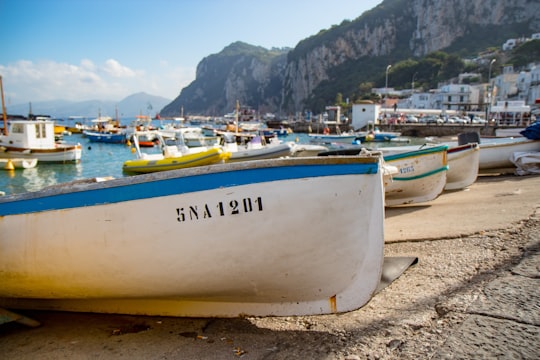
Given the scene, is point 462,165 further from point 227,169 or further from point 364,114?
point 364,114

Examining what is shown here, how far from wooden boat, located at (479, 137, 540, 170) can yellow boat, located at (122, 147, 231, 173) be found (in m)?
11.5

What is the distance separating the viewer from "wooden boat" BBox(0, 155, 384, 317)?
347 centimetres

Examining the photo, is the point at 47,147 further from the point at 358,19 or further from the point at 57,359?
the point at 358,19

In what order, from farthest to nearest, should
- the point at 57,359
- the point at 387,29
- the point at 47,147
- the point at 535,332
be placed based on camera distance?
the point at 387,29, the point at 47,147, the point at 57,359, the point at 535,332

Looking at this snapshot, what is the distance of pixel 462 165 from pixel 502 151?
310 cm

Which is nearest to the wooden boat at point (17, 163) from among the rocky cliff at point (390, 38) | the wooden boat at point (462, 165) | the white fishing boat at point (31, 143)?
the white fishing boat at point (31, 143)

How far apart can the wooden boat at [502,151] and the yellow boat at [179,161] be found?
1146 centimetres

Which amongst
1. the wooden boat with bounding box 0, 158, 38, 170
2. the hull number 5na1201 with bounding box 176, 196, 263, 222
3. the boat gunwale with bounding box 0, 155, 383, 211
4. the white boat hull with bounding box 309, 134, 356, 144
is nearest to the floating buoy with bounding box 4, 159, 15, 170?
the wooden boat with bounding box 0, 158, 38, 170

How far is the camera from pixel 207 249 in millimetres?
3641

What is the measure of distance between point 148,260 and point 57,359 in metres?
1.24

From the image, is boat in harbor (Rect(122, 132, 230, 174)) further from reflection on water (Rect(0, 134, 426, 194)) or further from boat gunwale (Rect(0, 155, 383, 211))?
boat gunwale (Rect(0, 155, 383, 211))

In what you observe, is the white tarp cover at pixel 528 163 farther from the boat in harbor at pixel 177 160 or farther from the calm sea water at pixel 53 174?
the calm sea water at pixel 53 174

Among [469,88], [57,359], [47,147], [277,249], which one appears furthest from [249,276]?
[469,88]

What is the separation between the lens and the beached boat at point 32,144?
83.0 feet
